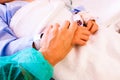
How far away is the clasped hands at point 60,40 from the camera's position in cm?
85

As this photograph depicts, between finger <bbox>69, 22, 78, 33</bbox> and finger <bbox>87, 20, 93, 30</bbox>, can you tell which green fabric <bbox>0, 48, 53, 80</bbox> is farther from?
finger <bbox>87, 20, 93, 30</bbox>

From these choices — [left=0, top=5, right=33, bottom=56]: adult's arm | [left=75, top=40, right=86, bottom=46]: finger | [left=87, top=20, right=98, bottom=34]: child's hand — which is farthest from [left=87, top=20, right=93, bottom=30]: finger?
[left=0, top=5, right=33, bottom=56]: adult's arm

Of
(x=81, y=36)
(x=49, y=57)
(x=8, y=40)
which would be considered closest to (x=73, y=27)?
(x=81, y=36)

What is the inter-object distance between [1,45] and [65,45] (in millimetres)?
284

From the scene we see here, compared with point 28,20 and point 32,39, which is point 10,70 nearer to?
point 32,39

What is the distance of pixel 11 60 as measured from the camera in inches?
31.7

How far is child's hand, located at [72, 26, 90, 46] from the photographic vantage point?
94cm

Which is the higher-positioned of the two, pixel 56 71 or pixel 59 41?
pixel 59 41

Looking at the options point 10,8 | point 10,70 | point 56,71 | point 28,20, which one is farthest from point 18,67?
point 10,8

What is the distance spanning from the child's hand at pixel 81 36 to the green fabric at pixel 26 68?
0.62ft

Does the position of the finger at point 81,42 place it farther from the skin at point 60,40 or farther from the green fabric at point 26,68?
the green fabric at point 26,68

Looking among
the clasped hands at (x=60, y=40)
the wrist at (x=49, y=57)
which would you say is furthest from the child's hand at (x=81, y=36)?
the wrist at (x=49, y=57)

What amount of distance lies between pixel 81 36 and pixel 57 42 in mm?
126

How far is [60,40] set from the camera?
90 centimetres
